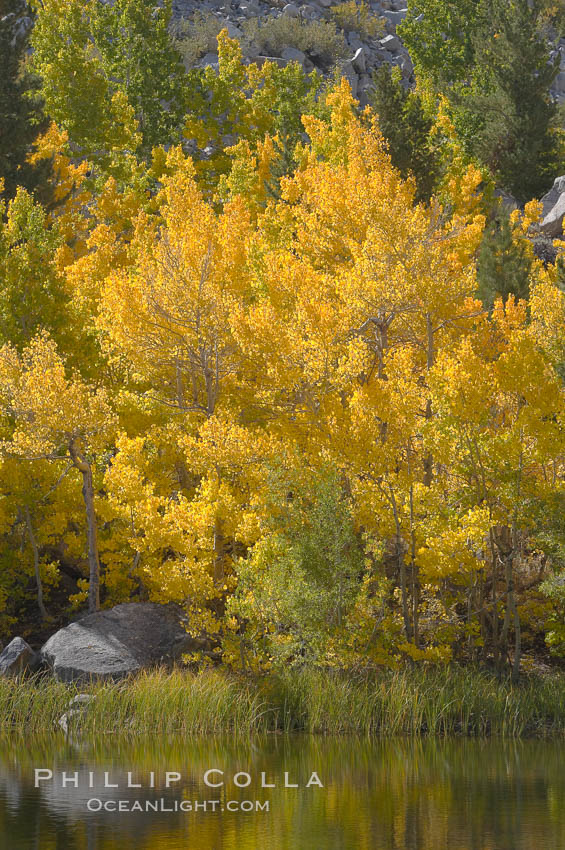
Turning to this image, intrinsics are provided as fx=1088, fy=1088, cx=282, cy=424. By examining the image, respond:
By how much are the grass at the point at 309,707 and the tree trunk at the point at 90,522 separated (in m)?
5.45

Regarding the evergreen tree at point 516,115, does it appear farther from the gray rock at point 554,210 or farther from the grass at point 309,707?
the grass at point 309,707

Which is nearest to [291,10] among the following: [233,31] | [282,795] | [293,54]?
[233,31]

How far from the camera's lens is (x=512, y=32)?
173ft

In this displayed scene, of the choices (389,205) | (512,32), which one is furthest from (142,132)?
(389,205)

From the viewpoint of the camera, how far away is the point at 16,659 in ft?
79.4

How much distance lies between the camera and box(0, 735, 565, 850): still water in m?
11.6

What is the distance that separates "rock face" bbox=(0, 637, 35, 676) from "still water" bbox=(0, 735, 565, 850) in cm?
460

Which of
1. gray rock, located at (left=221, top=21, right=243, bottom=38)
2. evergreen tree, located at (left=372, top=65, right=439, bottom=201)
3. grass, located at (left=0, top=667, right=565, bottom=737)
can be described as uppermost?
evergreen tree, located at (left=372, top=65, right=439, bottom=201)

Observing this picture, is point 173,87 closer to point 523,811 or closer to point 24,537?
point 24,537

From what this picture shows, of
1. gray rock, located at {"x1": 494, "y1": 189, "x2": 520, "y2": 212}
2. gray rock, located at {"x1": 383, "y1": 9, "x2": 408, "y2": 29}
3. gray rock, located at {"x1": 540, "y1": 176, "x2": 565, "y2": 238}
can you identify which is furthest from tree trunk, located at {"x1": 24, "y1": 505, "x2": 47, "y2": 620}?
gray rock, located at {"x1": 383, "y1": 9, "x2": 408, "y2": 29}

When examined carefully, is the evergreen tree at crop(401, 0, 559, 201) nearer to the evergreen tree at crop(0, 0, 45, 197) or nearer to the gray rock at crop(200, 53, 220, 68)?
the evergreen tree at crop(0, 0, 45, 197)

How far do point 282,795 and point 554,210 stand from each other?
123 feet

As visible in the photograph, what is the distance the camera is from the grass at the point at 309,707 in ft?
66.2

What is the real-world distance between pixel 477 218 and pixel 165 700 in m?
20.1
